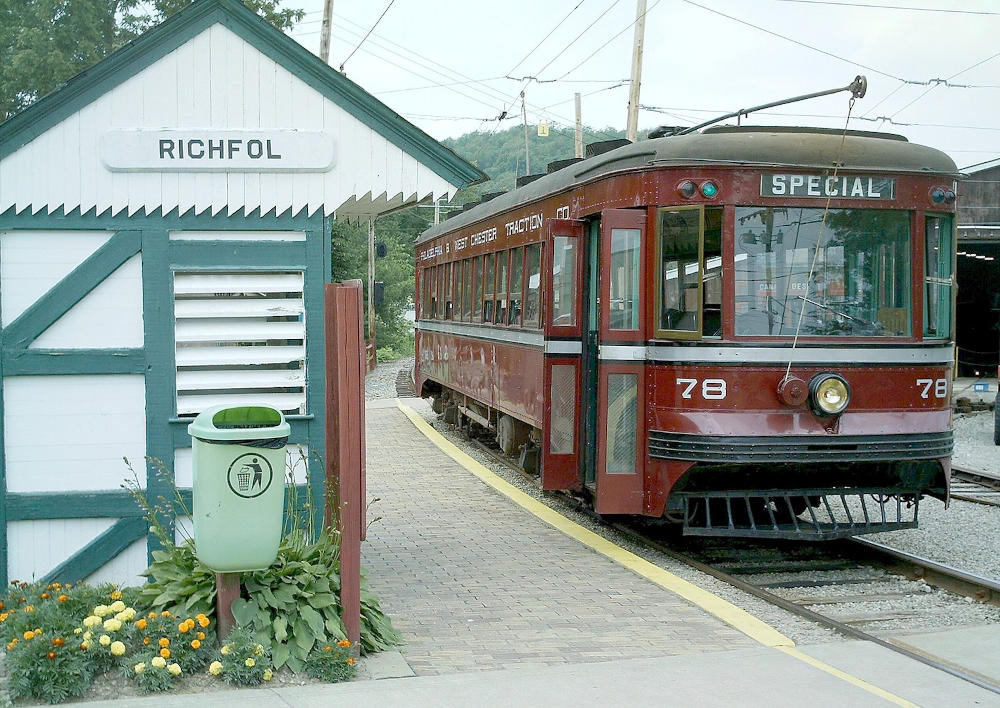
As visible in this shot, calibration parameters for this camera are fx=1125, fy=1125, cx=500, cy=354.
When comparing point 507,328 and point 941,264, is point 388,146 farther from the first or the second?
point 507,328

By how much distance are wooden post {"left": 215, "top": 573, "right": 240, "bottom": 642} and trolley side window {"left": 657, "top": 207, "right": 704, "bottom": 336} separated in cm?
388

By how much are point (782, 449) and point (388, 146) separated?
3434 mm

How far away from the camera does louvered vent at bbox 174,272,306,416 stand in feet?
21.9

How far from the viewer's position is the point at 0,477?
21.3 feet

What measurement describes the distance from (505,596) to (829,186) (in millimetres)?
3691

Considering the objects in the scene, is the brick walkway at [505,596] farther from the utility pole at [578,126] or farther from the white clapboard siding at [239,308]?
the utility pole at [578,126]

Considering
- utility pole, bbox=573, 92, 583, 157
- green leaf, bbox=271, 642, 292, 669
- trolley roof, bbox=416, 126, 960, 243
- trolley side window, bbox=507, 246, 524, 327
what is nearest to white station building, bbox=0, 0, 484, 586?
green leaf, bbox=271, 642, 292, 669

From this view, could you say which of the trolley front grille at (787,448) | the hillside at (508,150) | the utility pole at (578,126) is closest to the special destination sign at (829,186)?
the trolley front grille at (787,448)

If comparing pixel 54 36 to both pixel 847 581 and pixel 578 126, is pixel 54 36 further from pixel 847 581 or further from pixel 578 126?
pixel 847 581

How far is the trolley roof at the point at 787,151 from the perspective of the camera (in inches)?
315

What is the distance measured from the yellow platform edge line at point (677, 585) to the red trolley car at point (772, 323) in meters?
0.44

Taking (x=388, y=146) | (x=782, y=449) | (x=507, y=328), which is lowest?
(x=782, y=449)

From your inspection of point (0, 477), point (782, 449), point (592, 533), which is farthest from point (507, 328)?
point (0, 477)

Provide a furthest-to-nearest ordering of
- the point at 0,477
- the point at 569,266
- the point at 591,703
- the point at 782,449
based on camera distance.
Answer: the point at 569,266, the point at 782,449, the point at 0,477, the point at 591,703
